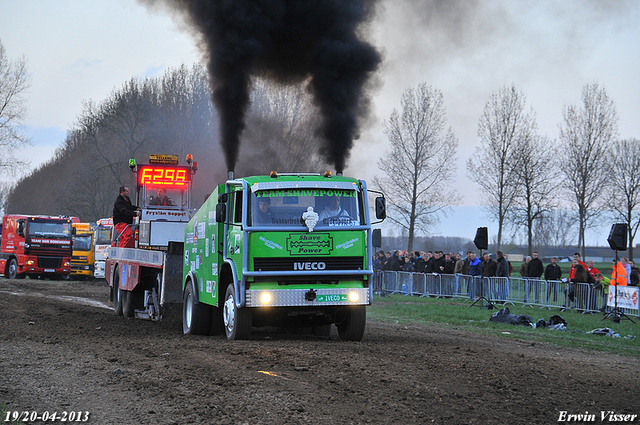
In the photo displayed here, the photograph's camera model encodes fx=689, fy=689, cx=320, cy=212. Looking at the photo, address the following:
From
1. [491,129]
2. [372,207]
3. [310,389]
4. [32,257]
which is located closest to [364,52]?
[372,207]

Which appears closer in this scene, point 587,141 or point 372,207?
point 372,207

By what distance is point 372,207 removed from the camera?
1148 cm

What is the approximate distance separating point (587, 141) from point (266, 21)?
86.8ft

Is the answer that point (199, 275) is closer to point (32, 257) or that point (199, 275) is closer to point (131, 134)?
point (32, 257)

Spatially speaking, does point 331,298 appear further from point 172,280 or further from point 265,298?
point 172,280

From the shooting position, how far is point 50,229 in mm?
35031

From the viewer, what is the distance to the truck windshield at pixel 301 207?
11.0 metres

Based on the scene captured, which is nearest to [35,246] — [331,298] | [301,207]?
[301,207]

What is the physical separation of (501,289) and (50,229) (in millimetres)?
23408

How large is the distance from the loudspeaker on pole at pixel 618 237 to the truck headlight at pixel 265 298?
1045cm

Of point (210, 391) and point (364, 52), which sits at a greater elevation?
point (364, 52)

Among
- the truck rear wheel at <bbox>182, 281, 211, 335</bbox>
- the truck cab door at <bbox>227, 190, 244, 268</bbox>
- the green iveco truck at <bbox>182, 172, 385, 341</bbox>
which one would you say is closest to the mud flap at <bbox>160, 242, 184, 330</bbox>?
the truck rear wheel at <bbox>182, 281, 211, 335</bbox>

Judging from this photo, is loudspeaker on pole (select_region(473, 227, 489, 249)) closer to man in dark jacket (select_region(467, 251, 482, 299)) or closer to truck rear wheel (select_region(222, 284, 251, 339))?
man in dark jacket (select_region(467, 251, 482, 299))

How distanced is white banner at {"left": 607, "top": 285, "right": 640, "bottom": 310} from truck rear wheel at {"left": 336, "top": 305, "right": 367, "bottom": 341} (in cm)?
932
